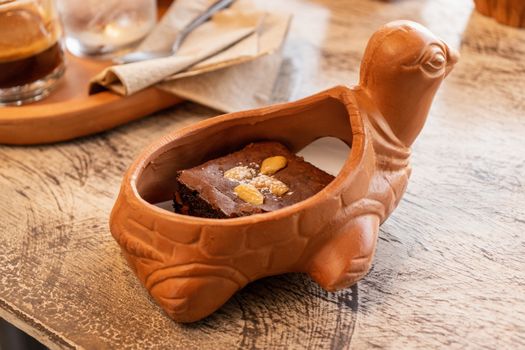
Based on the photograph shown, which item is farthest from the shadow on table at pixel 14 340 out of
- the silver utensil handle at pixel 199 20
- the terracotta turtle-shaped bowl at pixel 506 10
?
the terracotta turtle-shaped bowl at pixel 506 10

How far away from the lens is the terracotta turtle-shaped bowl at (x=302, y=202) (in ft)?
1.76

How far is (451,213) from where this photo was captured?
71 centimetres

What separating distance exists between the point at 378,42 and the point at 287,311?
0.80ft

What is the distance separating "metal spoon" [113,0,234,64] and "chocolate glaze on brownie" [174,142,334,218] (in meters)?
0.33

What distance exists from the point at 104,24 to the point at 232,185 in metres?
0.45

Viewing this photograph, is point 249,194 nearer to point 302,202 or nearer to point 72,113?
point 302,202

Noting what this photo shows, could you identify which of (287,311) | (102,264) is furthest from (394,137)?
(102,264)

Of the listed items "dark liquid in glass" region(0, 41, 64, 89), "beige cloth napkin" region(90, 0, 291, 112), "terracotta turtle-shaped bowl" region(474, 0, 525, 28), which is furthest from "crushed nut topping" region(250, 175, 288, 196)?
"terracotta turtle-shaped bowl" region(474, 0, 525, 28)

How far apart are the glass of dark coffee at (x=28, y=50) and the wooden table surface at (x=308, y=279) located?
0.08 m

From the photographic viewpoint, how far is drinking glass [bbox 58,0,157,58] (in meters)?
0.92

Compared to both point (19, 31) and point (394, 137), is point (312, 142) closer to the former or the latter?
point (394, 137)

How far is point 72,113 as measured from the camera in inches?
31.6

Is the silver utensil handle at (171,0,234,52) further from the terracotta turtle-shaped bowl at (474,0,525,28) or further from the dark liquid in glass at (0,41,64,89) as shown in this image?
the terracotta turtle-shaped bowl at (474,0,525,28)

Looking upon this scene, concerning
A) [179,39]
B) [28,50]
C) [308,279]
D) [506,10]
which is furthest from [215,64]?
[506,10]
